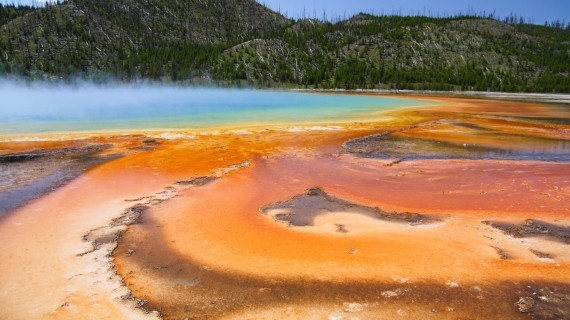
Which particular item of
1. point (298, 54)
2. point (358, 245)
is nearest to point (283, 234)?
point (358, 245)

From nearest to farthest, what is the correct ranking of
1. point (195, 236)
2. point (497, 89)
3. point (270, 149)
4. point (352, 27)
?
point (195, 236), point (270, 149), point (497, 89), point (352, 27)

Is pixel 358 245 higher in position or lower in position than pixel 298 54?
lower

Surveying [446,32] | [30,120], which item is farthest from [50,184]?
[446,32]

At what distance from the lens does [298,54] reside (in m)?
92.8

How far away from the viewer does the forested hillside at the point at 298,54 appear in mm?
79188

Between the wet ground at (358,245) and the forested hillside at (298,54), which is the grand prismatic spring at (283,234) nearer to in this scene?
the wet ground at (358,245)

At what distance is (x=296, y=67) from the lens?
287ft

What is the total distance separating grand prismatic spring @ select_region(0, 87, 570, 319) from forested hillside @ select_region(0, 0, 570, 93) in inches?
2609

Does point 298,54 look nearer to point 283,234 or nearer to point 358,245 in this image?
point 283,234

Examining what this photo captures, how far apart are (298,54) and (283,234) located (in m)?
91.7

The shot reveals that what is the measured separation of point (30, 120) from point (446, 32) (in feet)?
349

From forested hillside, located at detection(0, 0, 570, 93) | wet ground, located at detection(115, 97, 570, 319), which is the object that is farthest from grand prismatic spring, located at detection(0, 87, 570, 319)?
forested hillside, located at detection(0, 0, 570, 93)

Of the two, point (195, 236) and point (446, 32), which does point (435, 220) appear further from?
point (446, 32)

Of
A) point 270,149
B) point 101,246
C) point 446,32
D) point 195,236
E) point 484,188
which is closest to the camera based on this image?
point 101,246
